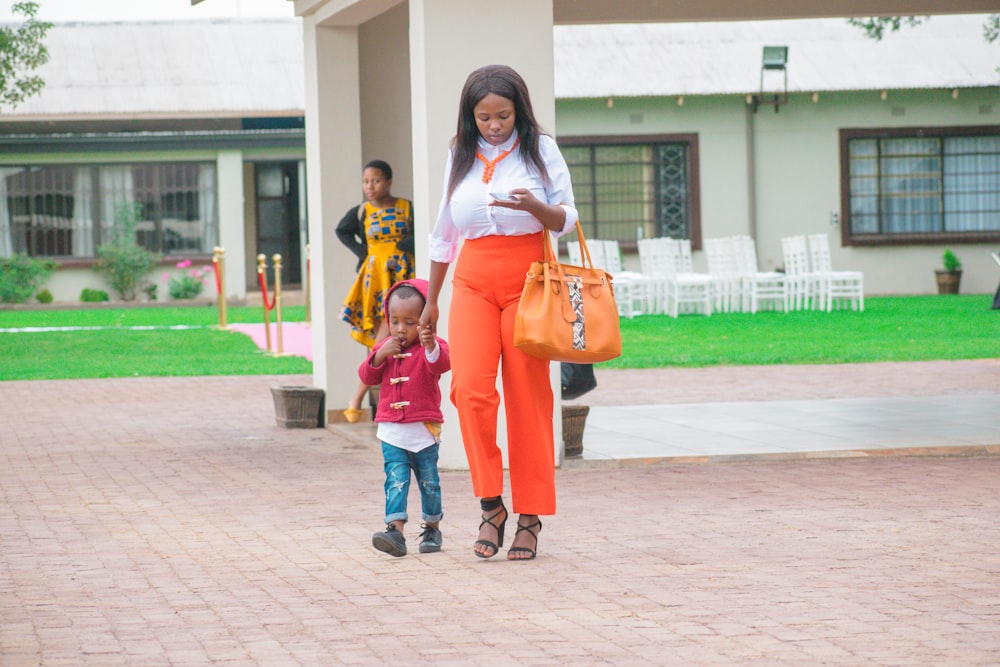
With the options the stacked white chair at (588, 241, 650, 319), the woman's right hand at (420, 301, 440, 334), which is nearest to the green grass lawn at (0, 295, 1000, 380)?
the stacked white chair at (588, 241, 650, 319)

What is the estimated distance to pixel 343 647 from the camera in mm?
4840

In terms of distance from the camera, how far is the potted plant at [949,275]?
28.9 metres

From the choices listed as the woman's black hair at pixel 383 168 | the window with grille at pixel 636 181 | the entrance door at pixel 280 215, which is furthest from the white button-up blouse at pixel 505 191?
the entrance door at pixel 280 215

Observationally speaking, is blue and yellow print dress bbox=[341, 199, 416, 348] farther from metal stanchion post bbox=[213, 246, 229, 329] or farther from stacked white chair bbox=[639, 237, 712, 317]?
stacked white chair bbox=[639, 237, 712, 317]

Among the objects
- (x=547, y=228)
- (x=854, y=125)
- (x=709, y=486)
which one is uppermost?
(x=854, y=125)

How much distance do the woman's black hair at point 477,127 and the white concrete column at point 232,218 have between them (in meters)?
25.6

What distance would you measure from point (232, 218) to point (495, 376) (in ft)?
85.2

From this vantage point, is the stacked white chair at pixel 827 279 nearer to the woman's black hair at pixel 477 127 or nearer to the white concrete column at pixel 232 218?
the white concrete column at pixel 232 218

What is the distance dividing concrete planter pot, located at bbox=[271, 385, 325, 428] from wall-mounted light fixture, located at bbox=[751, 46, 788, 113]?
60.4 feet

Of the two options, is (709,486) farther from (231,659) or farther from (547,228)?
(231,659)

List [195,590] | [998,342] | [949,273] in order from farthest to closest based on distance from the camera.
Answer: [949,273], [998,342], [195,590]

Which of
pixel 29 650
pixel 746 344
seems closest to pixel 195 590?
pixel 29 650

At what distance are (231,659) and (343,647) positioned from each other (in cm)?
35

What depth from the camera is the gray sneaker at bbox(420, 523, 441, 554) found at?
6.47m
